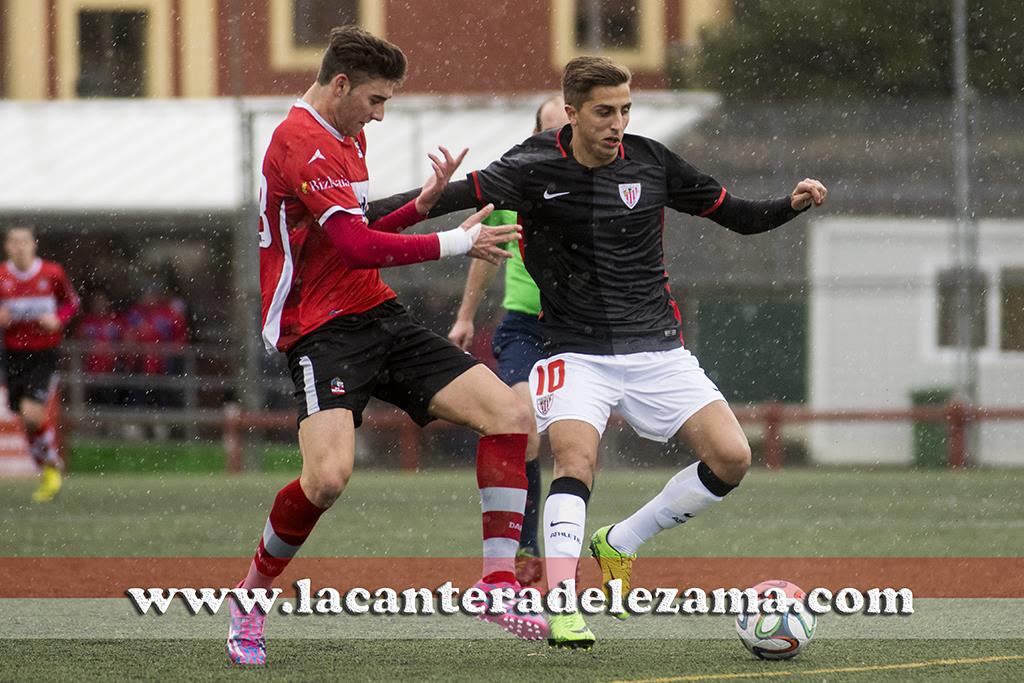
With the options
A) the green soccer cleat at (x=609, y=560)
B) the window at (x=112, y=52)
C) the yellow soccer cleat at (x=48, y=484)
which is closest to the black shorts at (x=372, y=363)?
the green soccer cleat at (x=609, y=560)

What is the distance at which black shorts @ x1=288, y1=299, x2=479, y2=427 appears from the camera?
5691mm

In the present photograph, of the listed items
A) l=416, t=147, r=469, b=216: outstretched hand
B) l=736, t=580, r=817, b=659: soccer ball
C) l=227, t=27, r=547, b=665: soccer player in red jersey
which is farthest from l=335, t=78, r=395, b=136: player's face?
l=736, t=580, r=817, b=659: soccer ball

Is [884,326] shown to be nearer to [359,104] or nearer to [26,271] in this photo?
[26,271]

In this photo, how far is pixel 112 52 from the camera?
74.5ft

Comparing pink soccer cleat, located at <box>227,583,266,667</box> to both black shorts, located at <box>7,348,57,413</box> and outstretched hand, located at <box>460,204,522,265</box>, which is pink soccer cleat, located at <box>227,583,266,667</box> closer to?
outstretched hand, located at <box>460,204,522,265</box>

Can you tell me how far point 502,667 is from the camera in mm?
5375

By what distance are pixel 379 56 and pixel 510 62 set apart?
14.8m

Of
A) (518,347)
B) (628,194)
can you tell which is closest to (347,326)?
(628,194)

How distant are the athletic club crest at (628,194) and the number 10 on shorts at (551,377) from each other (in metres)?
0.62

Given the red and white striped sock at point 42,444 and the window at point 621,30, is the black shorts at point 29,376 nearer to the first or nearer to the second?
the red and white striped sock at point 42,444

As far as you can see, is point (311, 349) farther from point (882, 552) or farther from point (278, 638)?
point (882, 552)

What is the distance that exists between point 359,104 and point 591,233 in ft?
3.16

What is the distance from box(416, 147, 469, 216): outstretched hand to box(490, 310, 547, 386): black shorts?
4.66ft

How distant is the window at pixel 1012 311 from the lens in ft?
56.5
